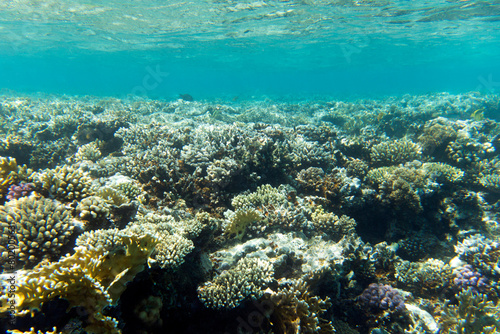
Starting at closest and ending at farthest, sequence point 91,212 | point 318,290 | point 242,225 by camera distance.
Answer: point 91,212
point 318,290
point 242,225

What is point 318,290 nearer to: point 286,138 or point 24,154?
point 286,138

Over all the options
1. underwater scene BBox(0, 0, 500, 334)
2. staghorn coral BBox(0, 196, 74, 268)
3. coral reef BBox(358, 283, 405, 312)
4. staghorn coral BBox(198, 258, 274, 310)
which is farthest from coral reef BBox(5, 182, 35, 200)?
coral reef BBox(358, 283, 405, 312)

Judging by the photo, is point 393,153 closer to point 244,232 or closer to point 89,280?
point 244,232

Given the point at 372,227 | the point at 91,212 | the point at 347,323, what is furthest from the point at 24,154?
the point at 372,227

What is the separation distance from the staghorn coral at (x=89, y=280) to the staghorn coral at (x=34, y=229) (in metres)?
0.61

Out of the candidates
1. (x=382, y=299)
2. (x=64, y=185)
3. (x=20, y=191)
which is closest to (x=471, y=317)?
(x=382, y=299)

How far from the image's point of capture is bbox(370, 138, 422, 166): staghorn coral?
9031 mm

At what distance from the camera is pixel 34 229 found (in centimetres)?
343

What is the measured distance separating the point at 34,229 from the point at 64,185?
137 cm

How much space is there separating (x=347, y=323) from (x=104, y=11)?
103 feet

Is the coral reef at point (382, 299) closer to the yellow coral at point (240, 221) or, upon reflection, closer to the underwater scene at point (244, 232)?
the underwater scene at point (244, 232)

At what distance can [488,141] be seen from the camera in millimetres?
11422

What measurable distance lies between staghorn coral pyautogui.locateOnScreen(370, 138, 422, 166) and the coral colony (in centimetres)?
5

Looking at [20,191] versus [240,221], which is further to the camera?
[240,221]
